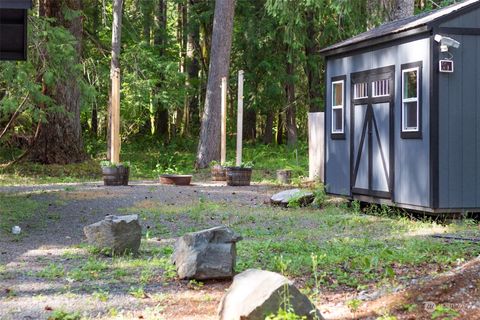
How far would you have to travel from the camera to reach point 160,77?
1146 inches

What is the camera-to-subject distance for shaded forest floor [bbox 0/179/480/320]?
20.5 feet

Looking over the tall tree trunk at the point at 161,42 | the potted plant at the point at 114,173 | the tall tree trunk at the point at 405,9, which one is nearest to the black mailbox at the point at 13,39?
the potted plant at the point at 114,173

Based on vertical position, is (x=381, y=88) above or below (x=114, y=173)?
above

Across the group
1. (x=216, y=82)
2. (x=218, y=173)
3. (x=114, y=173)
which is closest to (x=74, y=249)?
(x=114, y=173)

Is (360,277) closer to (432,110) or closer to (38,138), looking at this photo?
(432,110)

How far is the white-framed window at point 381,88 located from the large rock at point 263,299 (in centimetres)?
830

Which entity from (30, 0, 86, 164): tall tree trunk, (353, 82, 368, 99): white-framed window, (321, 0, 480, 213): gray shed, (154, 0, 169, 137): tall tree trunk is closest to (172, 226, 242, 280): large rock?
(321, 0, 480, 213): gray shed

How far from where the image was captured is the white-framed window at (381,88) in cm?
1331

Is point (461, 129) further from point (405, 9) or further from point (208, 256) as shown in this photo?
point (405, 9)

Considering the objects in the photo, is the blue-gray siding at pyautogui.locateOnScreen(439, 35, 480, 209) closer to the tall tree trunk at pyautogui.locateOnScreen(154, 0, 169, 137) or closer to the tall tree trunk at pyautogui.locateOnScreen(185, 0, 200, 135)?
the tall tree trunk at pyautogui.locateOnScreen(185, 0, 200, 135)

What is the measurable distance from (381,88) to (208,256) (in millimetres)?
7051

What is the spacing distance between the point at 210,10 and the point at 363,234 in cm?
2186

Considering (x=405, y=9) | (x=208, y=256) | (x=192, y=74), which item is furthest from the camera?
(x=192, y=74)

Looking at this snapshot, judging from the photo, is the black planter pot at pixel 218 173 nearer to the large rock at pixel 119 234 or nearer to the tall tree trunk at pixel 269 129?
the large rock at pixel 119 234
